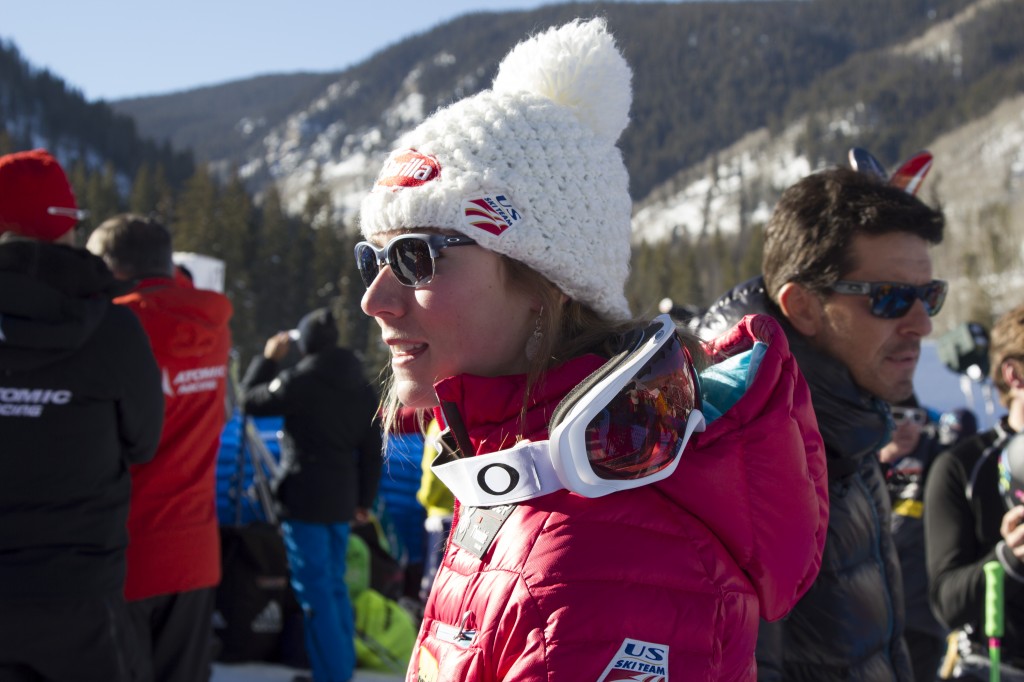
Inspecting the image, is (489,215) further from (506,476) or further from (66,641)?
(66,641)

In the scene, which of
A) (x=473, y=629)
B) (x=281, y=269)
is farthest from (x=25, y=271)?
(x=281, y=269)

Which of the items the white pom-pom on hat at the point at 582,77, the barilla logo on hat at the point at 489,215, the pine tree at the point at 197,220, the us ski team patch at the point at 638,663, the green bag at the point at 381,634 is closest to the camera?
the us ski team patch at the point at 638,663

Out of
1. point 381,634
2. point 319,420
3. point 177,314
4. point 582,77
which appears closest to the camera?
point 582,77

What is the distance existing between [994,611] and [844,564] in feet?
3.17

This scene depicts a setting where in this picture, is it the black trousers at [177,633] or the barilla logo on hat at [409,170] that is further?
the black trousers at [177,633]

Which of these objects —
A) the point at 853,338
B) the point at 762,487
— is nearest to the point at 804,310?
the point at 853,338

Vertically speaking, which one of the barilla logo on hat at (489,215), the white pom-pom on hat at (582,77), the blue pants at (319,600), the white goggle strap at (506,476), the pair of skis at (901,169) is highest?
the white pom-pom on hat at (582,77)

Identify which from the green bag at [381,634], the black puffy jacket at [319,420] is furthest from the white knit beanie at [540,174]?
the green bag at [381,634]

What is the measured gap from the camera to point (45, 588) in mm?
2611

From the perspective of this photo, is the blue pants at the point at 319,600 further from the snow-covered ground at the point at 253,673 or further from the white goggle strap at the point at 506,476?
the white goggle strap at the point at 506,476

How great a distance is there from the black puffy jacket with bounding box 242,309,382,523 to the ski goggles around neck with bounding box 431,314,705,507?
3.79 m

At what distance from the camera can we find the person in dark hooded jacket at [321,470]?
4.75 metres

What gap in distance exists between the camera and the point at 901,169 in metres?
2.34

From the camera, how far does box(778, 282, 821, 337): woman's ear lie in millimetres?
2145
